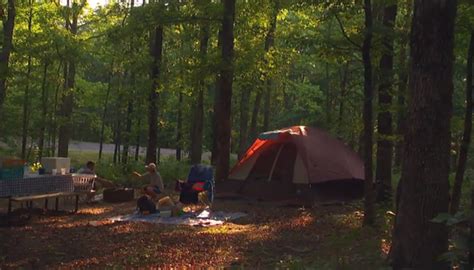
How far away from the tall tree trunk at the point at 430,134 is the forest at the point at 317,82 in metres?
0.01

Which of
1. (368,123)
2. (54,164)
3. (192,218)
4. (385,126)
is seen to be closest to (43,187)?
(54,164)

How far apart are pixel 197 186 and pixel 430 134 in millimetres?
8506

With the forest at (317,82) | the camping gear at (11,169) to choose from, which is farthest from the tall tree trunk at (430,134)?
the camping gear at (11,169)

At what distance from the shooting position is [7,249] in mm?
8148

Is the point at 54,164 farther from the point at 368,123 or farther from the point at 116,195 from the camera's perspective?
the point at 368,123

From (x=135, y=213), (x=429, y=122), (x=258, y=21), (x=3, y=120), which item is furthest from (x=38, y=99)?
(x=429, y=122)

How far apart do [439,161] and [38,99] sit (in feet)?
80.0

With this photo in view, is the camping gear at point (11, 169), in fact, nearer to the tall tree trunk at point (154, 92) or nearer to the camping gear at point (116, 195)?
the camping gear at point (116, 195)

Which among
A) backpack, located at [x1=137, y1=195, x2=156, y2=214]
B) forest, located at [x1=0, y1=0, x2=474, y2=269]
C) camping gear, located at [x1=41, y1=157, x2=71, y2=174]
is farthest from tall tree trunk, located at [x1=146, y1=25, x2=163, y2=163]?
backpack, located at [x1=137, y1=195, x2=156, y2=214]

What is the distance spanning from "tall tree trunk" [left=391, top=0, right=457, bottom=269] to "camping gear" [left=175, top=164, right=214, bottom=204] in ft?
26.6

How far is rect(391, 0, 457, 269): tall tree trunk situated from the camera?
550cm

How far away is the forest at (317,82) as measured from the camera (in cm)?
553

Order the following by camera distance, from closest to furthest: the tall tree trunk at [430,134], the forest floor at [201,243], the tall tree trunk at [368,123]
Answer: the tall tree trunk at [430,134] → the forest floor at [201,243] → the tall tree trunk at [368,123]

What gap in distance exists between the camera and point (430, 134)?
5.52m
